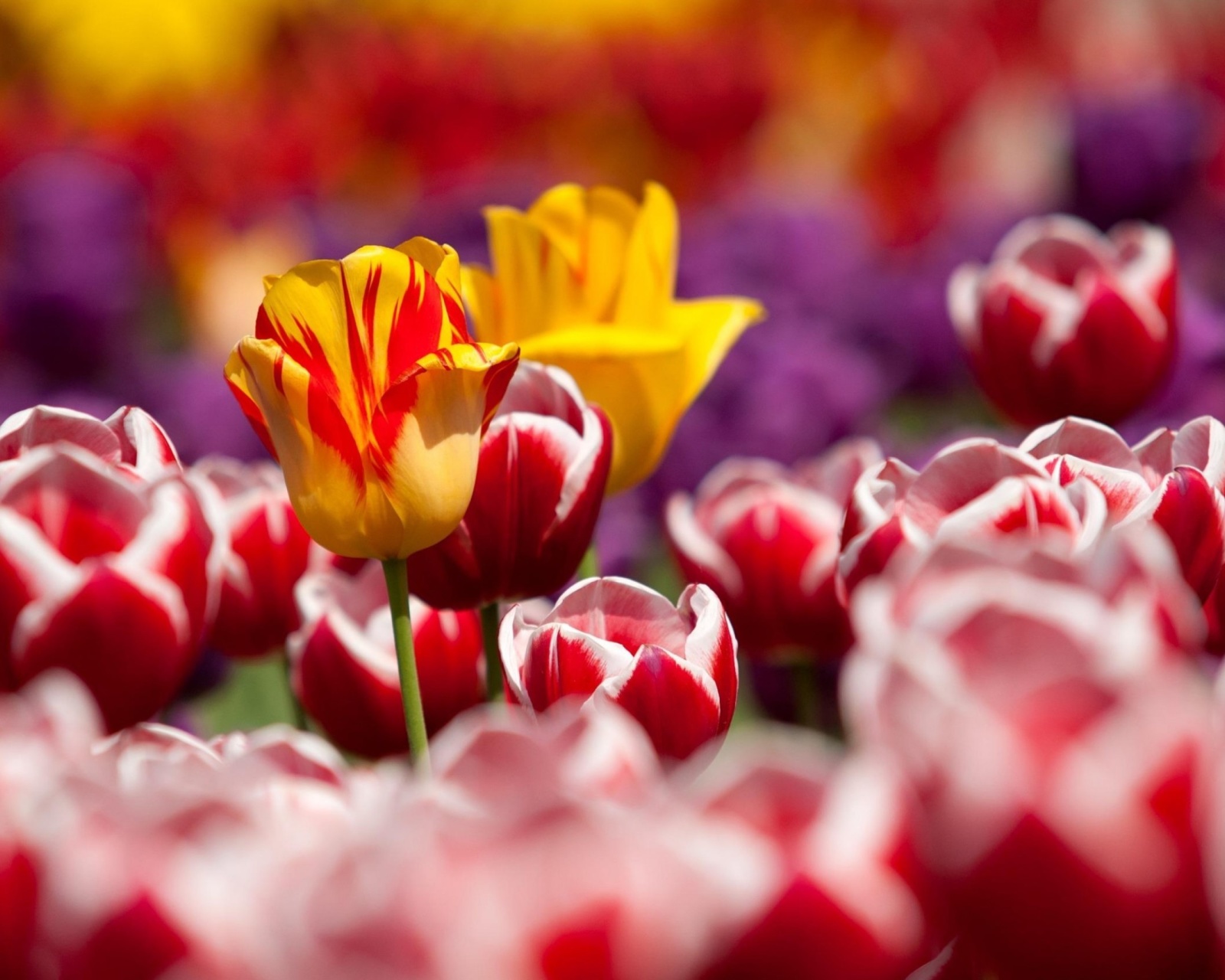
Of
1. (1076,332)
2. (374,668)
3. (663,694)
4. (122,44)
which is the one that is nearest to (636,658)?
(663,694)

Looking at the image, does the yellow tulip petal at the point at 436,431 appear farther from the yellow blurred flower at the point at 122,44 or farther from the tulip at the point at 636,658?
the yellow blurred flower at the point at 122,44

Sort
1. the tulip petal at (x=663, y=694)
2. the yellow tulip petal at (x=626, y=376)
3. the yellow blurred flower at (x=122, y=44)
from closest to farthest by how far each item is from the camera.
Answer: the tulip petal at (x=663, y=694) → the yellow tulip petal at (x=626, y=376) → the yellow blurred flower at (x=122, y=44)

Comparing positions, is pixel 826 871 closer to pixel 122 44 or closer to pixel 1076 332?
pixel 1076 332

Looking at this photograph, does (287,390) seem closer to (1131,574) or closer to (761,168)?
(1131,574)

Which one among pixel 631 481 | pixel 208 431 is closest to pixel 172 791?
pixel 631 481

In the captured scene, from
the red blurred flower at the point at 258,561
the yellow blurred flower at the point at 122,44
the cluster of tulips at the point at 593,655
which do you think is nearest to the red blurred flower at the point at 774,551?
the cluster of tulips at the point at 593,655

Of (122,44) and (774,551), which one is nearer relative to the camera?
(774,551)

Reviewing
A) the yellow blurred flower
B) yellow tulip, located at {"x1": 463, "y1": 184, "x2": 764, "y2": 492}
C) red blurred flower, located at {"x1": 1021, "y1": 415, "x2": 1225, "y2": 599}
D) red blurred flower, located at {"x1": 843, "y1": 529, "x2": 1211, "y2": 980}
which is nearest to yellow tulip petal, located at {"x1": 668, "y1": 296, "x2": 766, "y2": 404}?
yellow tulip, located at {"x1": 463, "y1": 184, "x2": 764, "y2": 492}
